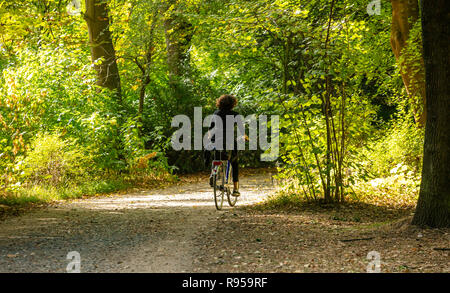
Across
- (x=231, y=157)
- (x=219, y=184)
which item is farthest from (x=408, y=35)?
(x=219, y=184)

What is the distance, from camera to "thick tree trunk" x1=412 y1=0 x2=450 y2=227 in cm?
622

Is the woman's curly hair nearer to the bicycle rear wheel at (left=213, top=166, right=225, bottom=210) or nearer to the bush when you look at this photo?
the bicycle rear wheel at (left=213, top=166, right=225, bottom=210)

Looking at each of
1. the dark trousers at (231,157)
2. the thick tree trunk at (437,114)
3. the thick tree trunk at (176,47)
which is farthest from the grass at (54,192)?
the thick tree trunk at (437,114)

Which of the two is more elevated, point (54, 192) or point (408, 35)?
point (408, 35)

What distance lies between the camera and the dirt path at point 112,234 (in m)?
5.23

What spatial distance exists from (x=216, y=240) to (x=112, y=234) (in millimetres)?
1661

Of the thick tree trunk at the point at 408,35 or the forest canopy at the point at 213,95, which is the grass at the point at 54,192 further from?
the thick tree trunk at the point at 408,35

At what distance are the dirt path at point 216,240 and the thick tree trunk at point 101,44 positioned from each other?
686cm

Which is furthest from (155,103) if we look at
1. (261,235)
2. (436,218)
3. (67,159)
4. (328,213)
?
(436,218)

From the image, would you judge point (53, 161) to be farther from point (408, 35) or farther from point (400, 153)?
point (408, 35)

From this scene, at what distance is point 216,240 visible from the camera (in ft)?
21.1

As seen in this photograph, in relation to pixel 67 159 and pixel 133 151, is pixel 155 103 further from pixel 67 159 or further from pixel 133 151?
pixel 67 159

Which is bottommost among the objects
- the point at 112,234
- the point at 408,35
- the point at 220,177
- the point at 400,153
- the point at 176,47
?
the point at 112,234

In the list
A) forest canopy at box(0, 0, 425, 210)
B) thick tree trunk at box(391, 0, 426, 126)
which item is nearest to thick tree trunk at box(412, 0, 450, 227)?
forest canopy at box(0, 0, 425, 210)
